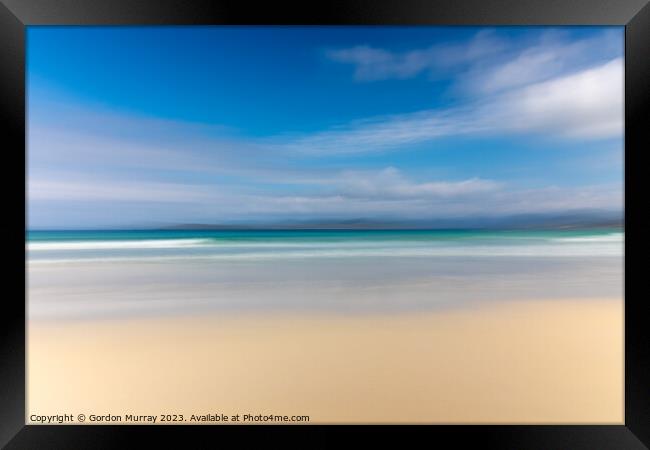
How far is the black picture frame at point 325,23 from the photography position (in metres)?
1.04

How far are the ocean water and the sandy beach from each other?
376mm

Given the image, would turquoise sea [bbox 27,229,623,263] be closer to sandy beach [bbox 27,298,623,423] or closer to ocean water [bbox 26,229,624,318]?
ocean water [bbox 26,229,624,318]

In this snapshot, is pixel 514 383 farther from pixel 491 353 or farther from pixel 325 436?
pixel 325 436

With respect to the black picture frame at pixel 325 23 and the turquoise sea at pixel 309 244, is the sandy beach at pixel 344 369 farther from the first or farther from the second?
the turquoise sea at pixel 309 244

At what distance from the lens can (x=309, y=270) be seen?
455cm

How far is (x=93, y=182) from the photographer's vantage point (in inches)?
172

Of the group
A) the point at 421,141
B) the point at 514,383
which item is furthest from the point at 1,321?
the point at 421,141

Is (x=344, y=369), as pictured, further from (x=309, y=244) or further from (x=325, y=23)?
(x=309, y=244)

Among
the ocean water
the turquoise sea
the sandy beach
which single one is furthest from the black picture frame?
the turquoise sea

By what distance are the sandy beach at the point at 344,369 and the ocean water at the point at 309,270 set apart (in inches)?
14.8

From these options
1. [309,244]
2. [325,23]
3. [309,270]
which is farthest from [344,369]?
[309,244]

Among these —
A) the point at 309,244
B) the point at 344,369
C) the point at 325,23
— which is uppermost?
the point at 325,23

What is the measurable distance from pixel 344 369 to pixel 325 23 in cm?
132

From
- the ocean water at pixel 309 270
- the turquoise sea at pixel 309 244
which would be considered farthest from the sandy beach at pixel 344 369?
the turquoise sea at pixel 309 244
